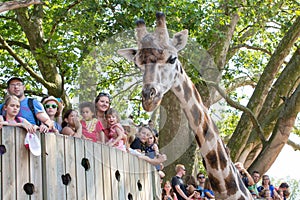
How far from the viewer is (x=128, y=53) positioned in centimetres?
903

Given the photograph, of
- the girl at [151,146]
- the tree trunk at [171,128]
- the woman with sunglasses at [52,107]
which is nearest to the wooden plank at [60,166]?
the woman with sunglasses at [52,107]

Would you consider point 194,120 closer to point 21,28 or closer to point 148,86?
point 148,86

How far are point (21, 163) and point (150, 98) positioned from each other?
4.81ft

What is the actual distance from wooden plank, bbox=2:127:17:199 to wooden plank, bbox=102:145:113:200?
55.9 inches

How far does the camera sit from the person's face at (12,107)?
809cm

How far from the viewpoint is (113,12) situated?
52.1 ft

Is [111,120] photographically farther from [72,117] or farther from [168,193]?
[168,193]

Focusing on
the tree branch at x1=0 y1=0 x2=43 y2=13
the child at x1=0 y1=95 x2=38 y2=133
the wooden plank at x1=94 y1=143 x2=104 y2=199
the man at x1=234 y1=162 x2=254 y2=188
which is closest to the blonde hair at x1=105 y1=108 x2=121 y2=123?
the wooden plank at x1=94 y1=143 x2=104 y2=199

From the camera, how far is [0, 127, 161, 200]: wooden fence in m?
7.91

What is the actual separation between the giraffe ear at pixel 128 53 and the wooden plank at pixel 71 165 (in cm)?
119

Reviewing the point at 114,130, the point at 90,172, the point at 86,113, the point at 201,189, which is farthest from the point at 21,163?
the point at 201,189

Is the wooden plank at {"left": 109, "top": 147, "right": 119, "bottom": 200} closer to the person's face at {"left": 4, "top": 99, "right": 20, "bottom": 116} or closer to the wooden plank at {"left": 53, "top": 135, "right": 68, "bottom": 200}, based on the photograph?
the wooden plank at {"left": 53, "top": 135, "right": 68, "bottom": 200}

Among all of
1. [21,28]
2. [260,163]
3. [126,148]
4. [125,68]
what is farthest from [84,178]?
[21,28]

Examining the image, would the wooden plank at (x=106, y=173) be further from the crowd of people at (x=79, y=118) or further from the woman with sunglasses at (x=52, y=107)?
the woman with sunglasses at (x=52, y=107)
